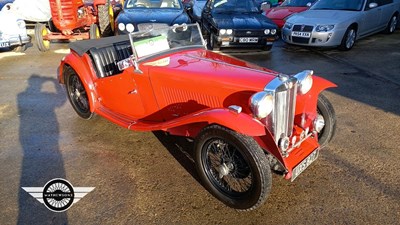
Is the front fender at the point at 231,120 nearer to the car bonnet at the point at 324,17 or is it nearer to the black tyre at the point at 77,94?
the black tyre at the point at 77,94

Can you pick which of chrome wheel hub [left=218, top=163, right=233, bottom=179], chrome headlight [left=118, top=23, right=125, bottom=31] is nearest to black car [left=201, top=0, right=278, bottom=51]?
chrome headlight [left=118, top=23, right=125, bottom=31]

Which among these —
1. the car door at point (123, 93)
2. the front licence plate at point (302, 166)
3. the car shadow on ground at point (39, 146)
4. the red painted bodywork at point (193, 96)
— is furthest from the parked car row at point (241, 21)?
the front licence plate at point (302, 166)

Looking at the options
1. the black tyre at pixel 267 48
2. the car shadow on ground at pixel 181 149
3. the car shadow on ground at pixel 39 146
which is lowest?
the car shadow on ground at pixel 39 146

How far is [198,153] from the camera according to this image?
283 centimetres

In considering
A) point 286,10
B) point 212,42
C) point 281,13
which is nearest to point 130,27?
point 212,42

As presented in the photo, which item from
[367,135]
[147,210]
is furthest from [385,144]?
[147,210]

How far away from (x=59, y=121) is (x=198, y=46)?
7.71ft

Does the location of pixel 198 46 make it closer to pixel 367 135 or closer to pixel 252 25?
pixel 367 135

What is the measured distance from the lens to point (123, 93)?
12.4ft

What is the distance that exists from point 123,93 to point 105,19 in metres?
7.15

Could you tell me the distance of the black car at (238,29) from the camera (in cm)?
797

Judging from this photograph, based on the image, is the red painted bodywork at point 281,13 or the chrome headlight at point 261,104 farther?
the red painted bodywork at point 281,13

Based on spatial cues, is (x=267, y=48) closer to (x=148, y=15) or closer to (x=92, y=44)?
(x=148, y=15)

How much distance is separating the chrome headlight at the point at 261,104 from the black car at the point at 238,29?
5.65 metres
